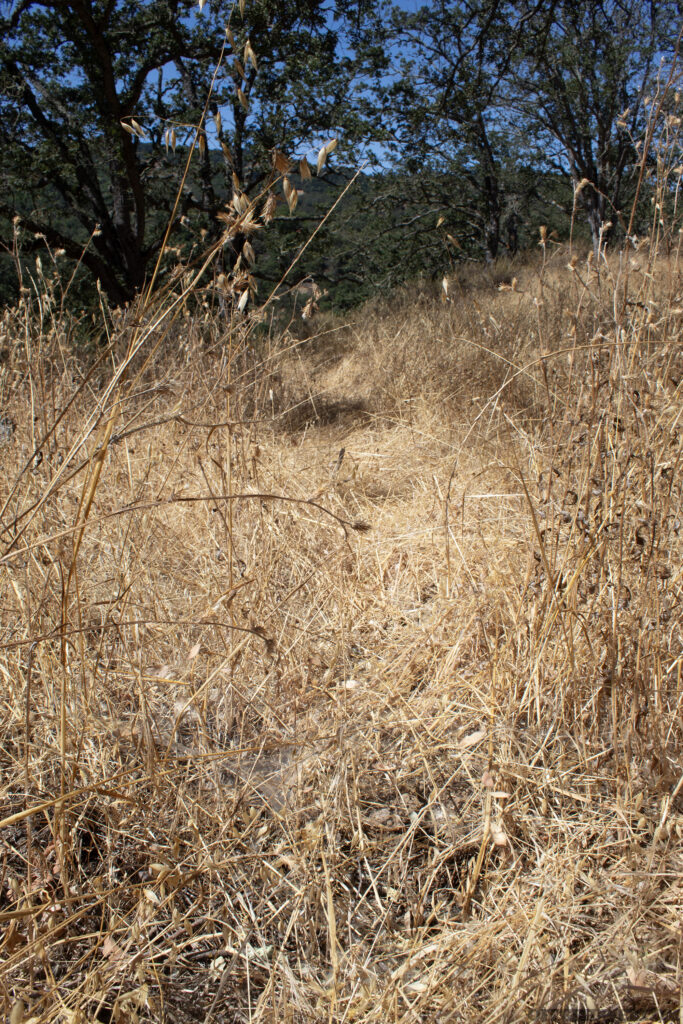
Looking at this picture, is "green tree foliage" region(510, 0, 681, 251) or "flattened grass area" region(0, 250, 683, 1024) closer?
"flattened grass area" region(0, 250, 683, 1024)

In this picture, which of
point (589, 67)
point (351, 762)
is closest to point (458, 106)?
point (589, 67)

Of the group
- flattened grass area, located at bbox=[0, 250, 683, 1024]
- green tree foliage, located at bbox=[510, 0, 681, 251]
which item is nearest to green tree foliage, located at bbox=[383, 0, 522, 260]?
green tree foliage, located at bbox=[510, 0, 681, 251]

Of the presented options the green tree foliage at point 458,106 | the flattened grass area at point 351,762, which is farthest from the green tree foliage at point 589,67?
the flattened grass area at point 351,762

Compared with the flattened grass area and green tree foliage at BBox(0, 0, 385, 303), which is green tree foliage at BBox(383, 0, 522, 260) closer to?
green tree foliage at BBox(0, 0, 385, 303)

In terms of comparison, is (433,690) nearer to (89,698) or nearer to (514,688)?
(514,688)

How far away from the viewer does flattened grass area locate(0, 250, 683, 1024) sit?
0.96m

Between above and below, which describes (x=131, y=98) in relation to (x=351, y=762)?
above

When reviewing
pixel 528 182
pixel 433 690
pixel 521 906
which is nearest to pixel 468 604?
pixel 433 690

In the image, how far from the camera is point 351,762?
4.31ft

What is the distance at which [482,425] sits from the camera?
301cm

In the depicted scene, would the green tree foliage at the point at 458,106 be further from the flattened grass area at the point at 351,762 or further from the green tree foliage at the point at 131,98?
the flattened grass area at the point at 351,762

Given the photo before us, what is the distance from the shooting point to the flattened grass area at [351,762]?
0.96 m

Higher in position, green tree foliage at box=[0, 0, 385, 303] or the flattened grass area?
green tree foliage at box=[0, 0, 385, 303]

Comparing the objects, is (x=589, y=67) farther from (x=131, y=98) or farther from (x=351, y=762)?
(x=351, y=762)
